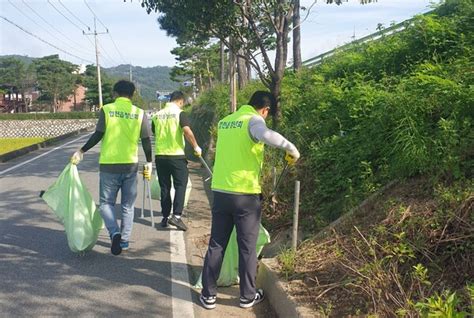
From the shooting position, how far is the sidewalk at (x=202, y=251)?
3.95 meters

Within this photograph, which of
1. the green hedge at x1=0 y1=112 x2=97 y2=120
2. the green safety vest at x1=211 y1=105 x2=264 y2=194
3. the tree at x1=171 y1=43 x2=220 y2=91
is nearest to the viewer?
the green safety vest at x1=211 y1=105 x2=264 y2=194

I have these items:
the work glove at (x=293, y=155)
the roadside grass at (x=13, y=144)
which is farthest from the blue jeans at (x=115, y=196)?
the roadside grass at (x=13, y=144)

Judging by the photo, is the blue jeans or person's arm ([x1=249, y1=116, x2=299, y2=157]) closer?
person's arm ([x1=249, y1=116, x2=299, y2=157])

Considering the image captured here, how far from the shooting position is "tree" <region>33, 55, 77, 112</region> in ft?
263

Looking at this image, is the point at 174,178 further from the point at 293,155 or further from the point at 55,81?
the point at 55,81

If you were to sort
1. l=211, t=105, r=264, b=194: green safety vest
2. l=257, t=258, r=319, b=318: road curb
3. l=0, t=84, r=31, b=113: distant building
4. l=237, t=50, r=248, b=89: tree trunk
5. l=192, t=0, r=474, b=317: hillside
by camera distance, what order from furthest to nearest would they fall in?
l=0, t=84, r=31, b=113: distant building < l=237, t=50, r=248, b=89: tree trunk < l=211, t=105, r=264, b=194: green safety vest < l=257, t=258, r=319, b=318: road curb < l=192, t=0, r=474, b=317: hillside

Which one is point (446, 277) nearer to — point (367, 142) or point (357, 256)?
point (357, 256)

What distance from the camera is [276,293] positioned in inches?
153

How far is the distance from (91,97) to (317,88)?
76554 mm

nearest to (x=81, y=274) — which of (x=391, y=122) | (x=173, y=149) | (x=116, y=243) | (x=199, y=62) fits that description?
(x=116, y=243)

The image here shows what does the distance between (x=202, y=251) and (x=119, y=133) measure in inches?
67.0

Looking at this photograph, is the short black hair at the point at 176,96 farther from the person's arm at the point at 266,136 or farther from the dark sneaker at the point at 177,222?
the person's arm at the point at 266,136

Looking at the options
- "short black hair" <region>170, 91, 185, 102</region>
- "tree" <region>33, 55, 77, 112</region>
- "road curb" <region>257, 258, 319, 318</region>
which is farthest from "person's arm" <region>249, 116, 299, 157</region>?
"tree" <region>33, 55, 77, 112</region>

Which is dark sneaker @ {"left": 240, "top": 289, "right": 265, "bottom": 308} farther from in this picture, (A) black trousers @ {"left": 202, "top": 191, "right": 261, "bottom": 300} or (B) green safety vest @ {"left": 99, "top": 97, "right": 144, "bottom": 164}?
(B) green safety vest @ {"left": 99, "top": 97, "right": 144, "bottom": 164}
